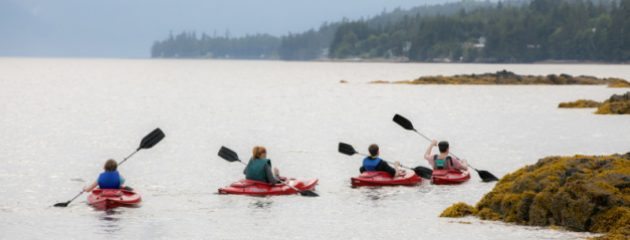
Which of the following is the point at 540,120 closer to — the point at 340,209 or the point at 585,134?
the point at 585,134

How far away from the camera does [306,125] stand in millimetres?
69625

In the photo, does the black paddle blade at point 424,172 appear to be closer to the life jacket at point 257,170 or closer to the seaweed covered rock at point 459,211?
the life jacket at point 257,170

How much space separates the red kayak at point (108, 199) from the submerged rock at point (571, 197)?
338 inches

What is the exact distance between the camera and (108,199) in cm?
2816

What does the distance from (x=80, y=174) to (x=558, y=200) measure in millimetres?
20248

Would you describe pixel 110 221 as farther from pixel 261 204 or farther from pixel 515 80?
pixel 515 80

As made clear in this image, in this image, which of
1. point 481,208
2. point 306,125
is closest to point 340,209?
point 481,208

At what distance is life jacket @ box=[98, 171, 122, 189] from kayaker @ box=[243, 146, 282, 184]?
374cm

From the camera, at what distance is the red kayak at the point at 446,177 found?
33.5 m

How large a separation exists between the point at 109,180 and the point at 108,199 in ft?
1.60

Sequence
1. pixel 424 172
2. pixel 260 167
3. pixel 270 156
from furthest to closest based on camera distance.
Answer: pixel 270 156 < pixel 424 172 < pixel 260 167

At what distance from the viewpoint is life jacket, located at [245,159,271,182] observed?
98.0ft

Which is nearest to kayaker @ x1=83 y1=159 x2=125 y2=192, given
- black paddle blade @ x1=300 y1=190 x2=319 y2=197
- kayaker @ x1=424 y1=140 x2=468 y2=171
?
black paddle blade @ x1=300 y1=190 x2=319 y2=197

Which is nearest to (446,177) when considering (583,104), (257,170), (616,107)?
(257,170)
